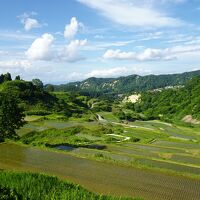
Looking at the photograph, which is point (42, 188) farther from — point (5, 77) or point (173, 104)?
point (5, 77)

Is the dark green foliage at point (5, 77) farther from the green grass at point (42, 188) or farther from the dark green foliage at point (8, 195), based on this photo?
the dark green foliage at point (8, 195)

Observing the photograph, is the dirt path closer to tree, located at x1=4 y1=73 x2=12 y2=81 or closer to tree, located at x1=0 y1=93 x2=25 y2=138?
tree, located at x1=0 y1=93 x2=25 y2=138

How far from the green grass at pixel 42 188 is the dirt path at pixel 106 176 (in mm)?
5506

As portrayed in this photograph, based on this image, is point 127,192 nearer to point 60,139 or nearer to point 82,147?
point 82,147

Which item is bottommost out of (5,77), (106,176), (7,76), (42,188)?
(106,176)

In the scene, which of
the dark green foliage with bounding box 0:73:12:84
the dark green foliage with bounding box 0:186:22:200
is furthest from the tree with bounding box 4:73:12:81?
the dark green foliage with bounding box 0:186:22:200

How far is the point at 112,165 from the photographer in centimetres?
4225

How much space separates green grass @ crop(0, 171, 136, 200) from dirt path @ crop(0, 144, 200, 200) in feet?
18.1

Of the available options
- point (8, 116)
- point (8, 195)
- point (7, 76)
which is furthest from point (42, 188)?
point (7, 76)

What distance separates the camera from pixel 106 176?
120 ft

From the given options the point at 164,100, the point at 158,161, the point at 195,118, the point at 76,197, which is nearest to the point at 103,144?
the point at 158,161

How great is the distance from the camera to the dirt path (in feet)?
104

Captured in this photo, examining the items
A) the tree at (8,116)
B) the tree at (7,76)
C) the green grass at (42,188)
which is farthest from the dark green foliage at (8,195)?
the tree at (7,76)

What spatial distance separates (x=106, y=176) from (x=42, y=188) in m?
12.1
